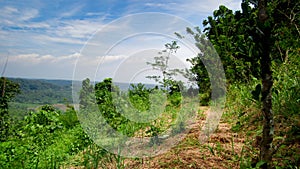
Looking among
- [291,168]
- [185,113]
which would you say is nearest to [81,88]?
[185,113]

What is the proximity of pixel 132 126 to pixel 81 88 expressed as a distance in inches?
31.6

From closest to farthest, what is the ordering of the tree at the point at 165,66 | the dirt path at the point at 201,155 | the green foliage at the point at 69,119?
the dirt path at the point at 201,155
the tree at the point at 165,66
the green foliage at the point at 69,119

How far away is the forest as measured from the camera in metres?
1.69

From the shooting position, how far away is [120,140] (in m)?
3.31

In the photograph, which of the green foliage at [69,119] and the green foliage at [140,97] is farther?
the green foliage at [69,119]

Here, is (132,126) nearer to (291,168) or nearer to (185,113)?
(185,113)

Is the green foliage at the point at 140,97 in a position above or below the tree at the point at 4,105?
above

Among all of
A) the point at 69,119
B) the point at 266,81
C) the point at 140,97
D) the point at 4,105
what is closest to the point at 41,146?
the point at 140,97

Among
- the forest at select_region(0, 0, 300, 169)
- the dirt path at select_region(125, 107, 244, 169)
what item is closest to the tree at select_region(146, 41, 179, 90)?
the forest at select_region(0, 0, 300, 169)

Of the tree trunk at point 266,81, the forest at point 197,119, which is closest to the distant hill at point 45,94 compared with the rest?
the forest at point 197,119

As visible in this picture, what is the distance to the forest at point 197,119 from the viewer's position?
1.69 metres

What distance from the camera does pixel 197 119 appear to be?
3.93 meters

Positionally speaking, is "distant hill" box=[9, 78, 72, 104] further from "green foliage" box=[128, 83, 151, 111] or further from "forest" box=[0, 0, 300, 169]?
"green foliage" box=[128, 83, 151, 111]

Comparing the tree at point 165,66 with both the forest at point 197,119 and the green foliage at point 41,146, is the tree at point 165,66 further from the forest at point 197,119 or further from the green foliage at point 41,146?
the green foliage at point 41,146
